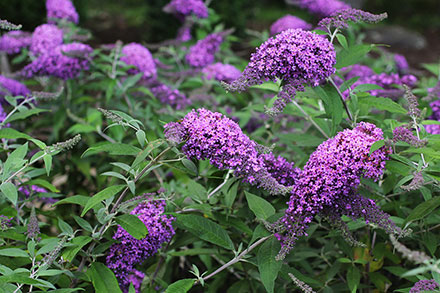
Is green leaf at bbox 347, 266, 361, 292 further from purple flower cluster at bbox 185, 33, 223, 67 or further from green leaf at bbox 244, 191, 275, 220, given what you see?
purple flower cluster at bbox 185, 33, 223, 67

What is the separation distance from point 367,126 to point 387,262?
1.29 meters

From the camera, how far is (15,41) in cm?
432

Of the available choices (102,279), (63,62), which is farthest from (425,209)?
(63,62)

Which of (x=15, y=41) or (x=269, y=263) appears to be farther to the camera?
(x=15, y=41)

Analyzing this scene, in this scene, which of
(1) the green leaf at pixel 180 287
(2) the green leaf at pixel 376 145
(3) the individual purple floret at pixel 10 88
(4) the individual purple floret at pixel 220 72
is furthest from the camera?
(4) the individual purple floret at pixel 220 72

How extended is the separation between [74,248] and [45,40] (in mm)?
2526

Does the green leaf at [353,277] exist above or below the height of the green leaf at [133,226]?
below

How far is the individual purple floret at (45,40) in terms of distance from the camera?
161 inches

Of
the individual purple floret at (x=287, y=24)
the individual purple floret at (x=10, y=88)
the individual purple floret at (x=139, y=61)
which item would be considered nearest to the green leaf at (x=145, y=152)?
the individual purple floret at (x=10, y=88)

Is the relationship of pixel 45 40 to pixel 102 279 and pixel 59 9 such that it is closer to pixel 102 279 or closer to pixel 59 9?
pixel 59 9

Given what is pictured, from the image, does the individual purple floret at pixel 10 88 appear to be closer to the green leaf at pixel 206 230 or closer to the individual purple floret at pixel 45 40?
the individual purple floret at pixel 45 40

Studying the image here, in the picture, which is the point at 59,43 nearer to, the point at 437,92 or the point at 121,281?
the point at 121,281

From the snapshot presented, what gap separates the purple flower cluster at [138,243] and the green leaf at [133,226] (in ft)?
0.47

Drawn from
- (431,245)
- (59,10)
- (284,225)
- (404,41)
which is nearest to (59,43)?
(59,10)
